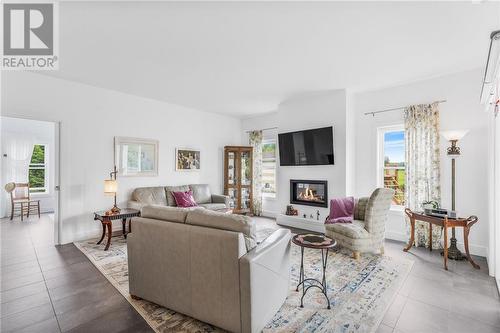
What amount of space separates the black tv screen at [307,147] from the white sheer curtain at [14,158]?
23.9ft

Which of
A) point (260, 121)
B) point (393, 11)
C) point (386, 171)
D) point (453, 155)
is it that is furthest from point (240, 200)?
point (393, 11)

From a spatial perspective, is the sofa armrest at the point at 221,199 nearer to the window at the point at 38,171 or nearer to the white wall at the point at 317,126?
the white wall at the point at 317,126

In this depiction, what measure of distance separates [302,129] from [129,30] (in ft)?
12.2

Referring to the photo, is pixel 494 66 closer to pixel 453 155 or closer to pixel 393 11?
pixel 393 11

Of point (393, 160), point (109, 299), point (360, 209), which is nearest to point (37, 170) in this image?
point (109, 299)

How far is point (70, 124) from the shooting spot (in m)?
4.11

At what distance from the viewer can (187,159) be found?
5918mm

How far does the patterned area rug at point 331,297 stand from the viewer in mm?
1968

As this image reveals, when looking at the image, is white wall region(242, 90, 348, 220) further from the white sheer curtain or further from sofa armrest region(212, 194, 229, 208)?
the white sheer curtain

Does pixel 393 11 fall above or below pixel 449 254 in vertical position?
above

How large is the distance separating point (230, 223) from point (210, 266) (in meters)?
0.37

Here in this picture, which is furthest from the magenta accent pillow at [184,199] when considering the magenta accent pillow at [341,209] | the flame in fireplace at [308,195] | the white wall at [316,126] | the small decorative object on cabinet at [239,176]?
the magenta accent pillow at [341,209]

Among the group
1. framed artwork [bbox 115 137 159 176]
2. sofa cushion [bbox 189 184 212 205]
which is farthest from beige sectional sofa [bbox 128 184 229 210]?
framed artwork [bbox 115 137 159 176]

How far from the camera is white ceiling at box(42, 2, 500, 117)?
222cm
